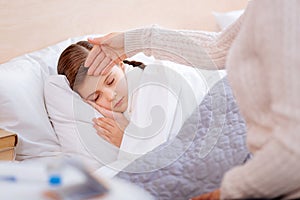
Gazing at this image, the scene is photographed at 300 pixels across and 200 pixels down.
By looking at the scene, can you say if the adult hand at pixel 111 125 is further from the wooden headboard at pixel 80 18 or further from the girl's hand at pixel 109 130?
the wooden headboard at pixel 80 18

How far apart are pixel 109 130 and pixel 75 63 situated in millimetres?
260

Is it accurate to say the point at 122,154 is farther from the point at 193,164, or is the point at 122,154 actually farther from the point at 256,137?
the point at 256,137

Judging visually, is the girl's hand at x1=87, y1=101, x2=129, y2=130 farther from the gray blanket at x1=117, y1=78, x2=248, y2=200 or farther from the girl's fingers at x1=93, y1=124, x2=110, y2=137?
the gray blanket at x1=117, y1=78, x2=248, y2=200

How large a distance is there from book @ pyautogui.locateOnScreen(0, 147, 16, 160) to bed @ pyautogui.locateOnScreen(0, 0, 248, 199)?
0.06 metres

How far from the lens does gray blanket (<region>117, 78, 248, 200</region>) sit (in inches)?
47.8

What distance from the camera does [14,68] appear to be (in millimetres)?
1786

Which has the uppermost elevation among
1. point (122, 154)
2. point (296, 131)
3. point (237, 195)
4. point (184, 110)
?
point (296, 131)

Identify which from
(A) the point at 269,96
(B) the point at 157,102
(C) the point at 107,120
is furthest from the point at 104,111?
(A) the point at 269,96

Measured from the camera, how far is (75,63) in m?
1.73

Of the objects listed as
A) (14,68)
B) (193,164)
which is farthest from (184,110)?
(14,68)

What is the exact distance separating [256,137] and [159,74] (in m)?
0.80

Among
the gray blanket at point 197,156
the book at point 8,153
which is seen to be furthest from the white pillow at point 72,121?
the gray blanket at point 197,156

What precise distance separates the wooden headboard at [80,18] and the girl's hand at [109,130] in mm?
469

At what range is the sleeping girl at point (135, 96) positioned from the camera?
5.18 ft
